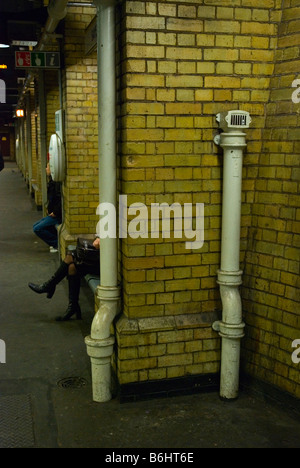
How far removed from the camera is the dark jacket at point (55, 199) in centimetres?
878

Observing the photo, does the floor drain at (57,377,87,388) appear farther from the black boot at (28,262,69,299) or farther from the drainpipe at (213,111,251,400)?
the black boot at (28,262,69,299)

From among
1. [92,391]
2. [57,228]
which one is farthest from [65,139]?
[92,391]

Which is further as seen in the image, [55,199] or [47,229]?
[47,229]

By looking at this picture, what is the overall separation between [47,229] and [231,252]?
19.9 feet

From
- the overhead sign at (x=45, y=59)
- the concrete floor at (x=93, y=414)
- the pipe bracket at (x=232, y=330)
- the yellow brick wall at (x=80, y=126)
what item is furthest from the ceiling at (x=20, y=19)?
the pipe bracket at (x=232, y=330)

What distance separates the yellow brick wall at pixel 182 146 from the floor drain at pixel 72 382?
568 mm

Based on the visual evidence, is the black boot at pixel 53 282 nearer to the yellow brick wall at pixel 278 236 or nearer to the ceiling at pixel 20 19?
the yellow brick wall at pixel 278 236

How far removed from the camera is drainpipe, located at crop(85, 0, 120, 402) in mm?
3600

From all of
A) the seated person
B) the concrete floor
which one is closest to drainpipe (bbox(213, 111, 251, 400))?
the concrete floor

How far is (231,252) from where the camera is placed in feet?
12.4

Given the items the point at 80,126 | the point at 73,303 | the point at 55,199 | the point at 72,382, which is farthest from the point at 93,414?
the point at 55,199

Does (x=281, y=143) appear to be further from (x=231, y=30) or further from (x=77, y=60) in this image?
(x=77, y=60)

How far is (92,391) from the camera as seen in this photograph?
399 cm

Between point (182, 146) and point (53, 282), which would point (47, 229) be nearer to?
point (53, 282)
